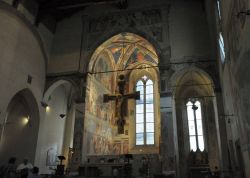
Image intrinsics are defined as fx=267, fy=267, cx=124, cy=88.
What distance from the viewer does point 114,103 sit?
18922 millimetres

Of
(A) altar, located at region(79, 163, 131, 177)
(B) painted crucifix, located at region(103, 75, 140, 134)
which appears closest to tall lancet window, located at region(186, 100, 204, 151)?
(B) painted crucifix, located at region(103, 75, 140, 134)

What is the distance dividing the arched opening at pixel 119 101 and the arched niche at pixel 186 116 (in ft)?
7.74

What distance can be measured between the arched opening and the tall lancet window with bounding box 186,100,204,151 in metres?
2.98

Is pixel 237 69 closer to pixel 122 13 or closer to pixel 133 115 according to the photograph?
pixel 122 13

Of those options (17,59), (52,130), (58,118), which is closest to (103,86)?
(58,118)

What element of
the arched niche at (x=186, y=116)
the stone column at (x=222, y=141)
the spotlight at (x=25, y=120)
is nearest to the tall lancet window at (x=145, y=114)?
the arched niche at (x=186, y=116)

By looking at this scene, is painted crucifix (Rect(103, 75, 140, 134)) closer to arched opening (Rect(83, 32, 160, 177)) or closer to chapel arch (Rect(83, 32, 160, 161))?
arched opening (Rect(83, 32, 160, 177))

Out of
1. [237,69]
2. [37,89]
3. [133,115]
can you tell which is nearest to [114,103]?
[133,115]

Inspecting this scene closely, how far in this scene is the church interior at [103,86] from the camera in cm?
1235

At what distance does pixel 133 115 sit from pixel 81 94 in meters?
5.96

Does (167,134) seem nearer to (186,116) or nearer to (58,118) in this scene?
(186,116)

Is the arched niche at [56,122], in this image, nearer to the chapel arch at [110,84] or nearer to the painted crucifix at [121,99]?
the chapel arch at [110,84]

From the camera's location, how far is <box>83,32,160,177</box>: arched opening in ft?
50.8

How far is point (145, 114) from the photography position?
19.3 meters
